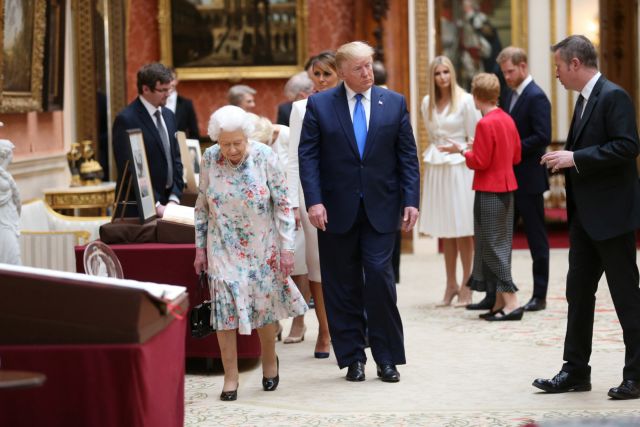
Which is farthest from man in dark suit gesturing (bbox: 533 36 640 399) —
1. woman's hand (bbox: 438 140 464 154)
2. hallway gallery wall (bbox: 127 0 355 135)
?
hallway gallery wall (bbox: 127 0 355 135)

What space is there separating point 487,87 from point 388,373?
9.00ft

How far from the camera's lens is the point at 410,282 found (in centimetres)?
1123

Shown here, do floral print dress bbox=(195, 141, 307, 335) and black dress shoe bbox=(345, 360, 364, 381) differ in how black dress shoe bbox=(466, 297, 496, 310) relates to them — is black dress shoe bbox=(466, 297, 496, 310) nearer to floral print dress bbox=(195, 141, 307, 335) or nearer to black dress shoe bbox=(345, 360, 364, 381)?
black dress shoe bbox=(345, 360, 364, 381)

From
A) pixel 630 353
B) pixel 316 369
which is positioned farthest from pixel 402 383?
pixel 630 353

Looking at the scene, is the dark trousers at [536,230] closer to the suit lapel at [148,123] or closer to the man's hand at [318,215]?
the suit lapel at [148,123]

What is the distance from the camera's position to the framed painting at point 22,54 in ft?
29.4

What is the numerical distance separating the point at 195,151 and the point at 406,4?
3856 millimetres

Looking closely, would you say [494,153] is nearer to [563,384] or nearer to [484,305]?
[484,305]

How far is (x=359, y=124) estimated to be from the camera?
6.77 meters

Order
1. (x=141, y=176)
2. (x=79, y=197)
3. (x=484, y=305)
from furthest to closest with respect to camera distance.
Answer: (x=79, y=197) < (x=484, y=305) < (x=141, y=176)

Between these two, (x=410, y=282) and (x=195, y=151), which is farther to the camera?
(x=410, y=282)

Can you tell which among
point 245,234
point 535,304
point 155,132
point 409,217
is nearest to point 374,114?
point 409,217

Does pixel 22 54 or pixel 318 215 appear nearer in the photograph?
pixel 318 215

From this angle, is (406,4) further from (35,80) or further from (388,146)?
(388,146)
